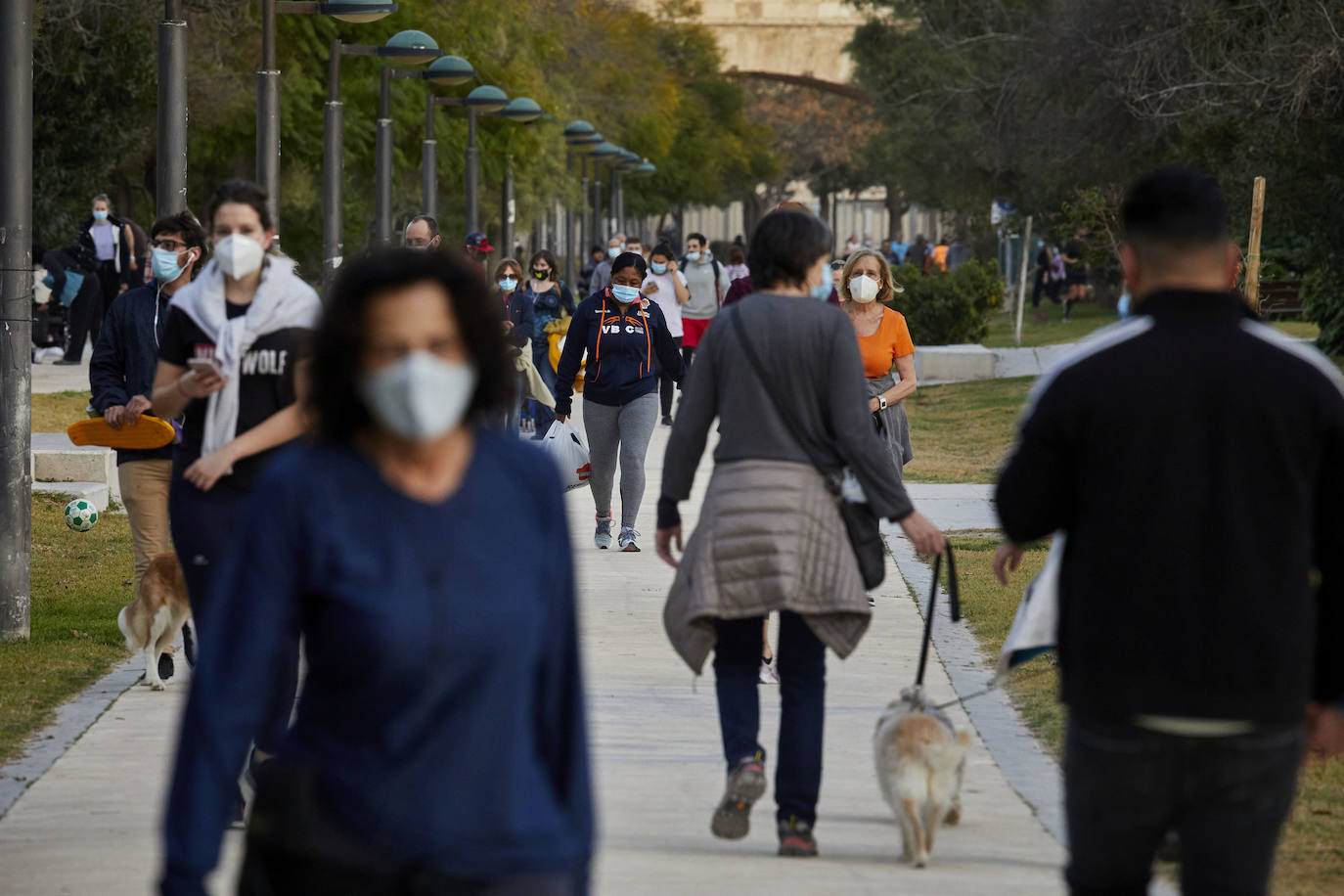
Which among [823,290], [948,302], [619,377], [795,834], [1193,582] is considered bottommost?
[795,834]

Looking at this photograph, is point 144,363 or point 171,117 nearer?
point 144,363

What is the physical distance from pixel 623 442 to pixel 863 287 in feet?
10.6

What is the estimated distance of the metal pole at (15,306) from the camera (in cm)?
950

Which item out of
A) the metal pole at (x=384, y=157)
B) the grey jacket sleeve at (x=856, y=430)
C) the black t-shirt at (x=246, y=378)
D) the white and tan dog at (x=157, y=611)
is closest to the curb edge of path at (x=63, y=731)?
the white and tan dog at (x=157, y=611)

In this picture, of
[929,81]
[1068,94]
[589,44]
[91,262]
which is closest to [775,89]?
[589,44]

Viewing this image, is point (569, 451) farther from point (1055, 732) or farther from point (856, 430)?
point (856, 430)

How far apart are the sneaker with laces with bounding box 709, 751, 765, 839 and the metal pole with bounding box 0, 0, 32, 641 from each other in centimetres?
492

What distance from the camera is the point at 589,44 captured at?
50.5 metres

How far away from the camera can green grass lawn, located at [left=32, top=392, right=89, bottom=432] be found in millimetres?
18031

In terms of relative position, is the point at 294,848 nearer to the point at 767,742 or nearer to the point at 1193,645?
the point at 1193,645

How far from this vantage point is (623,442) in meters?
12.4

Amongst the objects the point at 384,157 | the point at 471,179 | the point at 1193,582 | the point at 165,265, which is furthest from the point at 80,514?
the point at 471,179

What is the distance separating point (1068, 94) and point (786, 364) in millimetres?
24438

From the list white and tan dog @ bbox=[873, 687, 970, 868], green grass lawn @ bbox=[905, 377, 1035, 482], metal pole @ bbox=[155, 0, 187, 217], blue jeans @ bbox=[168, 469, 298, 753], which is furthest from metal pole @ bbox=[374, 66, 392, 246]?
white and tan dog @ bbox=[873, 687, 970, 868]
